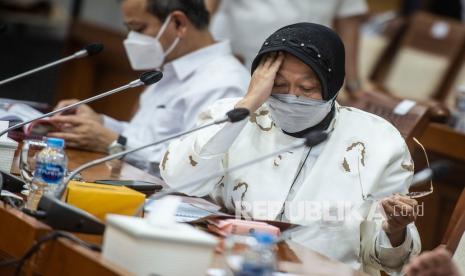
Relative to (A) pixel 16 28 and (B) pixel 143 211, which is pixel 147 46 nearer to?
(B) pixel 143 211

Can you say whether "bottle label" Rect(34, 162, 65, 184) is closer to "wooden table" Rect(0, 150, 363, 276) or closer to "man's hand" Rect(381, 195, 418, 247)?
"wooden table" Rect(0, 150, 363, 276)

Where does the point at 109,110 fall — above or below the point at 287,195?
below

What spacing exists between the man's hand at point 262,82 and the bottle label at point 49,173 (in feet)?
1.66

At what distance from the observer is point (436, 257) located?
2002 mm

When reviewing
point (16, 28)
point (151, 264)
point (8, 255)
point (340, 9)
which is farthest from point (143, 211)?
point (16, 28)

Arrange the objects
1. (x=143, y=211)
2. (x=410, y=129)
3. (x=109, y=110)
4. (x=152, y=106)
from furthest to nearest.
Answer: (x=109, y=110) < (x=152, y=106) < (x=410, y=129) < (x=143, y=211)

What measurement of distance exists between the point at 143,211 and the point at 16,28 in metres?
4.58

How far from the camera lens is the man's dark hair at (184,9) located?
3936 mm

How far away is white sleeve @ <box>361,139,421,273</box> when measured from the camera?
2.71 m

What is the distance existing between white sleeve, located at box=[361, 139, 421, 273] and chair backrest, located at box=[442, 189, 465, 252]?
0.11 meters

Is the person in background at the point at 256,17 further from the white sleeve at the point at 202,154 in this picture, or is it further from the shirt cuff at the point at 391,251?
the shirt cuff at the point at 391,251

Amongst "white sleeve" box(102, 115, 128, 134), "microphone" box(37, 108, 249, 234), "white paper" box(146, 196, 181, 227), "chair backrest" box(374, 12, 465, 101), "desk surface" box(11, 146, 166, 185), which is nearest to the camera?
"white paper" box(146, 196, 181, 227)

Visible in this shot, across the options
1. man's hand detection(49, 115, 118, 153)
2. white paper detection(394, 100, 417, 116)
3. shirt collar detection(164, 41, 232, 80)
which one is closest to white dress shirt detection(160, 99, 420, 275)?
white paper detection(394, 100, 417, 116)

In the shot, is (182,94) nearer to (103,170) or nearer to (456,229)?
(103,170)
